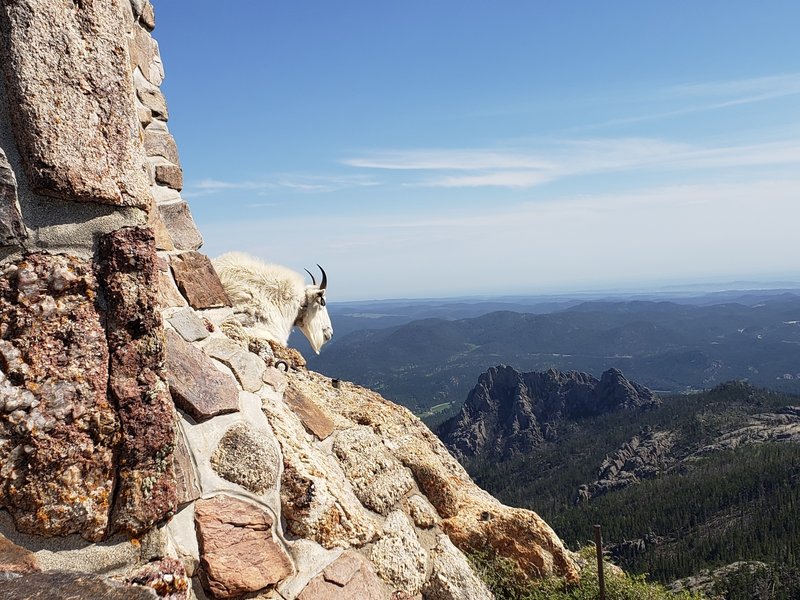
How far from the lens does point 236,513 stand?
10.2 ft

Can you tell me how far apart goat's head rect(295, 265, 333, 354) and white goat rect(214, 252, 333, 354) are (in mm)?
18

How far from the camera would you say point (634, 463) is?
139000 mm

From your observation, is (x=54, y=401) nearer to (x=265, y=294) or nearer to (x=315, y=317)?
(x=265, y=294)

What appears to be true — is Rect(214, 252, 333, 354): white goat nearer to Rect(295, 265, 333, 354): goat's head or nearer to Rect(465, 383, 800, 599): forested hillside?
Rect(295, 265, 333, 354): goat's head

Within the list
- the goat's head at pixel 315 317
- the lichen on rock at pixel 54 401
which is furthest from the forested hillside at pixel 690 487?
the lichen on rock at pixel 54 401

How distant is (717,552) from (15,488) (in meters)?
106

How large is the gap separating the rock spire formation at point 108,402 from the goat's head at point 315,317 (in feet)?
16.4

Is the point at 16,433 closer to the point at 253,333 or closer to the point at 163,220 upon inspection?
the point at 163,220

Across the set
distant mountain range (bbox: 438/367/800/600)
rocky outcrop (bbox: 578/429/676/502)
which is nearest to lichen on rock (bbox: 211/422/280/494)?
distant mountain range (bbox: 438/367/800/600)

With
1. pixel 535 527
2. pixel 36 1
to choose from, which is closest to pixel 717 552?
pixel 535 527

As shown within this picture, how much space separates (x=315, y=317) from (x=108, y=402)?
707cm

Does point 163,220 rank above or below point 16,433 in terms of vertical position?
above

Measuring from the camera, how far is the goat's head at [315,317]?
345 inches

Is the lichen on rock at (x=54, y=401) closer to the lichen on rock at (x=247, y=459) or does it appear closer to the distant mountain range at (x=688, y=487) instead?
the lichen on rock at (x=247, y=459)
